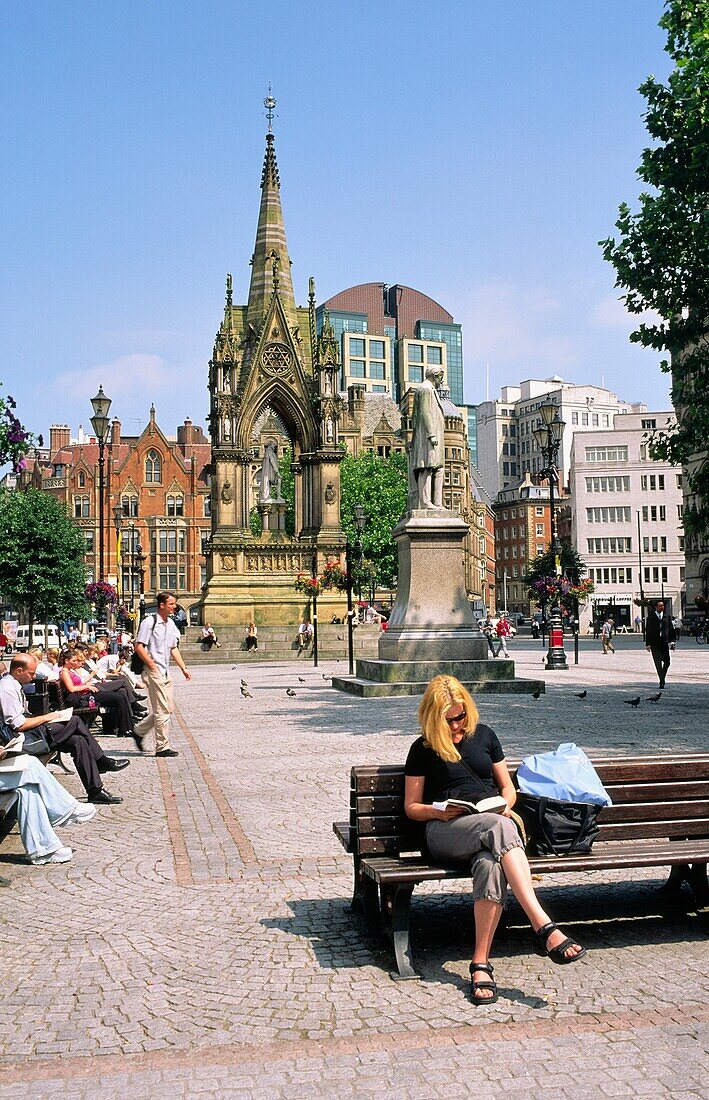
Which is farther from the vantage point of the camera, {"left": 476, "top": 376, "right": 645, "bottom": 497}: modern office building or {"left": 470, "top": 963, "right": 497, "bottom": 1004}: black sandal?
{"left": 476, "top": 376, "right": 645, "bottom": 497}: modern office building

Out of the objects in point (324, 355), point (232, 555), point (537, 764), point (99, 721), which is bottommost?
point (99, 721)

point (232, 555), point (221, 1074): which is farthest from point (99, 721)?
point (232, 555)

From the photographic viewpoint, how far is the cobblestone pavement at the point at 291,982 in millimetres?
4109

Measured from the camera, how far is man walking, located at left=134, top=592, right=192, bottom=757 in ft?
44.4

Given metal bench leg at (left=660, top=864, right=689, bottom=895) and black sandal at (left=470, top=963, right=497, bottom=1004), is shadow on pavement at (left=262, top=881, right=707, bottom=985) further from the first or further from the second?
black sandal at (left=470, top=963, right=497, bottom=1004)

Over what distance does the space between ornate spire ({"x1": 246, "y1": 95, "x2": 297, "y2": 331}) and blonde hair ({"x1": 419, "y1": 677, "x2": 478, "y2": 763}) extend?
38110mm

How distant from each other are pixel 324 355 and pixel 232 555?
8882 millimetres

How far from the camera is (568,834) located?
18.0 feet

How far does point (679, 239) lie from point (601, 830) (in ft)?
51.3

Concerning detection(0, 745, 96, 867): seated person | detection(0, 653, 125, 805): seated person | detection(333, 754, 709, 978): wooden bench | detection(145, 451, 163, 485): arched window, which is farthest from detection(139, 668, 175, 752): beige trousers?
detection(145, 451, 163, 485): arched window

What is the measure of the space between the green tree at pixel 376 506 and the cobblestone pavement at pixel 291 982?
196ft

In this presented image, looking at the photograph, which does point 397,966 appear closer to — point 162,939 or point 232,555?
point 162,939

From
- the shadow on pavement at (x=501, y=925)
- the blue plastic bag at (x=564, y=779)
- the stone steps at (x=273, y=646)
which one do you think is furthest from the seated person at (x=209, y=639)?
the blue plastic bag at (x=564, y=779)

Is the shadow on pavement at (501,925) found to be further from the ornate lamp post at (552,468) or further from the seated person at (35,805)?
the ornate lamp post at (552,468)
